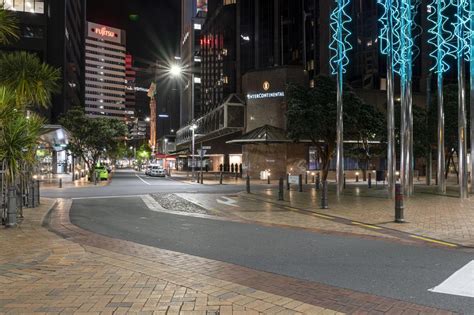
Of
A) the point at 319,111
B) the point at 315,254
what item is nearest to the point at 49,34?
the point at 319,111

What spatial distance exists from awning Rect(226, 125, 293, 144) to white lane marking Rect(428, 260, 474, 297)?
1309 inches

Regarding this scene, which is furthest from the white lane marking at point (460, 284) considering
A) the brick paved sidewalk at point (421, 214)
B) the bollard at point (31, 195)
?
the bollard at point (31, 195)

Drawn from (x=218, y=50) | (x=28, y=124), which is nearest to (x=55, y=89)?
(x=28, y=124)

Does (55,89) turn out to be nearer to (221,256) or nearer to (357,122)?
(221,256)

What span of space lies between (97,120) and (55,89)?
3279 centimetres

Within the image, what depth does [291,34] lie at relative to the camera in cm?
6431

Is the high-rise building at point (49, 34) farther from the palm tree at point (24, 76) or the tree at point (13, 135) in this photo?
the tree at point (13, 135)

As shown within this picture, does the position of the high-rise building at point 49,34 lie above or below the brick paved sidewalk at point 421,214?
above

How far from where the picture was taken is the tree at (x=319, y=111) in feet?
84.3

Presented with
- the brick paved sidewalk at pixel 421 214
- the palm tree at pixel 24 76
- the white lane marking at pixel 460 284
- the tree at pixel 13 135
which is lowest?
the white lane marking at pixel 460 284

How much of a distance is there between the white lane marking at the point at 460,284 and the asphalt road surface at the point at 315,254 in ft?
0.37

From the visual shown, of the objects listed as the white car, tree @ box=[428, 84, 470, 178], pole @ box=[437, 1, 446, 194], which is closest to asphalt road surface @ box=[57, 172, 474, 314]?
pole @ box=[437, 1, 446, 194]

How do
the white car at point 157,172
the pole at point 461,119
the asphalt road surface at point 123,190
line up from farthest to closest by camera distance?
the white car at point 157,172
the asphalt road surface at point 123,190
the pole at point 461,119

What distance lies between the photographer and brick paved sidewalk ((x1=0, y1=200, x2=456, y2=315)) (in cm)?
520
